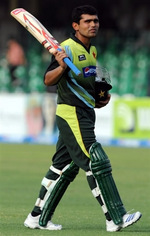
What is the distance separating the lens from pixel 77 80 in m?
A: 6.79

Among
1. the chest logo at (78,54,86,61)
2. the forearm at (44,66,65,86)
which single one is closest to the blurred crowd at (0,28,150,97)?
the chest logo at (78,54,86,61)

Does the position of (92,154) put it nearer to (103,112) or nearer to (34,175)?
(34,175)

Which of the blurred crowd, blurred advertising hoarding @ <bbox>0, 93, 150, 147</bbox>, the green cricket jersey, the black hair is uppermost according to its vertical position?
the black hair

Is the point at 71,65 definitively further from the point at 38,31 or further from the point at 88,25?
A: the point at 38,31

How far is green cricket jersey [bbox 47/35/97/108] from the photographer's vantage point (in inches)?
267

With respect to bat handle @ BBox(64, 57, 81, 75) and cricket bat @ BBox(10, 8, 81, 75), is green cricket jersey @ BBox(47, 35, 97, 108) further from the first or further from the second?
bat handle @ BBox(64, 57, 81, 75)

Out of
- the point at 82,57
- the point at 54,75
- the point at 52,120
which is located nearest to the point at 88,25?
the point at 82,57

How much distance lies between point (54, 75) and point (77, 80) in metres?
0.31

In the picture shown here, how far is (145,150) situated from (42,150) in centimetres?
236

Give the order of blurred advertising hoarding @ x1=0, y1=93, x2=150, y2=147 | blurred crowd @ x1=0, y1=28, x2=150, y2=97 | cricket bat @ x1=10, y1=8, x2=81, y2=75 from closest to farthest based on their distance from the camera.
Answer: cricket bat @ x1=10, y1=8, x2=81, y2=75, blurred advertising hoarding @ x1=0, y1=93, x2=150, y2=147, blurred crowd @ x1=0, y1=28, x2=150, y2=97

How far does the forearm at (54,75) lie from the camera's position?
21.4 ft

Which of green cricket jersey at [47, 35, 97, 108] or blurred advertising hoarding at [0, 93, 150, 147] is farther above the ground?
green cricket jersey at [47, 35, 97, 108]

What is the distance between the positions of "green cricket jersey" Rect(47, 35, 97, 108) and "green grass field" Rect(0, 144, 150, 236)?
3.96ft

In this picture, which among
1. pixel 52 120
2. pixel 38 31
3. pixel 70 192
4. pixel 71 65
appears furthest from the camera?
pixel 52 120
